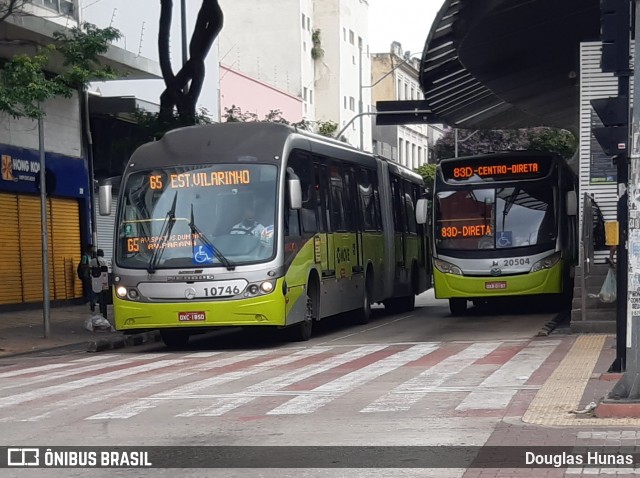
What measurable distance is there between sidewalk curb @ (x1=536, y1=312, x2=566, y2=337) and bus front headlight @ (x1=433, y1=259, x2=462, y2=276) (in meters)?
2.17

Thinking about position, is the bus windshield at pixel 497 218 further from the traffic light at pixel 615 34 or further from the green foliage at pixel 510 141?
the green foliage at pixel 510 141

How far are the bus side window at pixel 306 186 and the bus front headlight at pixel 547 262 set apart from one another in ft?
17.8

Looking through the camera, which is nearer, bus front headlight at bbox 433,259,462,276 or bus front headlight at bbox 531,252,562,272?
bus front headlight at bbox 531,252,562,272

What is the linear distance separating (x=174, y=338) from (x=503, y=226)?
24.7 ft

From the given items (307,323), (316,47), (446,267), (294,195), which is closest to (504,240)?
(446,267)

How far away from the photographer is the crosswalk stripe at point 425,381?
1154 cm

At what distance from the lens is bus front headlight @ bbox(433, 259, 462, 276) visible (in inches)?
967

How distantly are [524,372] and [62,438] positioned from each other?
5947mm

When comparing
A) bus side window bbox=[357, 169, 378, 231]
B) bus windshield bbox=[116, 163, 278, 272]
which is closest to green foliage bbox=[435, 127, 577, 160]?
bus side window bbox=[357, 169, 378, 231]

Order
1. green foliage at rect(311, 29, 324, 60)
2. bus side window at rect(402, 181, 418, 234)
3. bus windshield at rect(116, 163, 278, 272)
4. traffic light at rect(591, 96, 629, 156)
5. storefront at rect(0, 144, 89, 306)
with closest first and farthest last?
1. traffic light at rect(591, 96, 629, 156)
2. bus windshield at rect(116, 163, 278, 272)
3. bus side window at rect(402, 181, 418, 234)
4. storefront at rect(0, 144, 89, 306)
5. green foliage at rect(311, 29, 324, 60)

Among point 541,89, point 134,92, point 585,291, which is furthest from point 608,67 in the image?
point 134,92

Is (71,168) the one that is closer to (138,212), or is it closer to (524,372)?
(138,212)

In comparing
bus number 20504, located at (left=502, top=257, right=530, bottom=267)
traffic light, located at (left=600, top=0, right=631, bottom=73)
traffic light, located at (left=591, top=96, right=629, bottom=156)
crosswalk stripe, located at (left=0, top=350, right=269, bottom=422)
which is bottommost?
crosswalk stripe, located at (left=0, top=350, right=269, bottom=422)

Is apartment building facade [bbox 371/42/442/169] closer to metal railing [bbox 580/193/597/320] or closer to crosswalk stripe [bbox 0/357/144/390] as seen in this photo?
metal railing [bbox 580/193/597/320]
